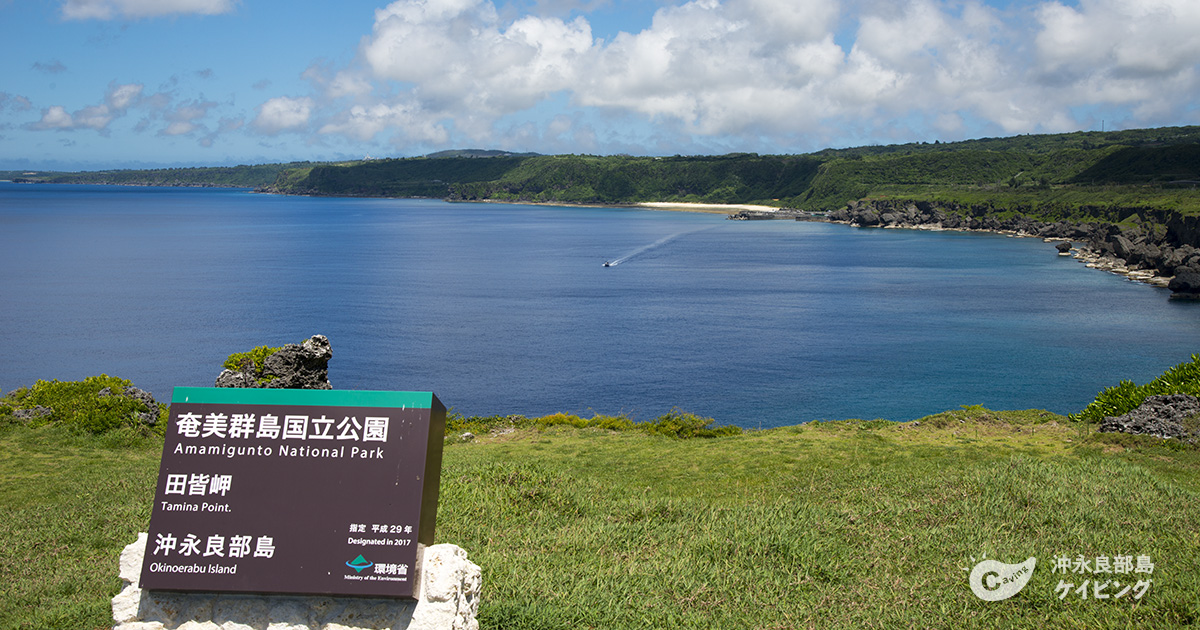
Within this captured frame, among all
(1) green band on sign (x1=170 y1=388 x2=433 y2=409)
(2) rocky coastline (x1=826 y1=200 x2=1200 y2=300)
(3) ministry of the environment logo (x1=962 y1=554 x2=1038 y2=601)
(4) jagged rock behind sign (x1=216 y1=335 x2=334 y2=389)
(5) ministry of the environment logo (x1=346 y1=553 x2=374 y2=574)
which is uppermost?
(2) rocky coastline (x1=826 y1=200 x2=1200 y2=300)

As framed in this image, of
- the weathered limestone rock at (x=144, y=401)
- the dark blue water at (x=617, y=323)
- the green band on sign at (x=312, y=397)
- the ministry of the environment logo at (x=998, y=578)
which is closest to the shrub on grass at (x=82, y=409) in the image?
the weathered limestone rock at (x=144, y=401)

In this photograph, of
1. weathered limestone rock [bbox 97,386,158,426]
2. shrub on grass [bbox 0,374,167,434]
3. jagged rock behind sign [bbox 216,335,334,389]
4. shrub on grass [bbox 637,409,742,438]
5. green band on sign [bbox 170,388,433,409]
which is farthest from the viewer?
shrub on grass [bbox 637,409,742,438]

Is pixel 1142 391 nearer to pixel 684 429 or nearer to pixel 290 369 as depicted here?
pixel 684 429

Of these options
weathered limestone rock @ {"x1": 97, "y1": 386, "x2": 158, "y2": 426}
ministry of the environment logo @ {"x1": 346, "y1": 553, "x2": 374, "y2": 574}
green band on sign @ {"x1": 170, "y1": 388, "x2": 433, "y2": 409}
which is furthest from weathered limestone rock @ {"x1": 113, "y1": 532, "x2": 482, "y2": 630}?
weathered limestone rock @ {"x1": 97, "y1": 386, "x2": 158, "y2": 426}

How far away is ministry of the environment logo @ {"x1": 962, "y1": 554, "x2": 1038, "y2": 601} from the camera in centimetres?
977

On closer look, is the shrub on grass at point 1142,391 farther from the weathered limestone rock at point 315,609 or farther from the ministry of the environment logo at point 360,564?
the ministry of the environment logo at point 360,564

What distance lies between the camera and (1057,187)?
167m

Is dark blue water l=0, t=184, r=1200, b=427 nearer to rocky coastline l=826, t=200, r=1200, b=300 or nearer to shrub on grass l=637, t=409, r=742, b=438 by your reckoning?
rocky coastline l=826, t=200, r=1200, b=300

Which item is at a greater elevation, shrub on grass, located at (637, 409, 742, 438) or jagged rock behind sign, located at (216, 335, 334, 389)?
jagged rock behind sign, located at (216, 335, 334, 389)

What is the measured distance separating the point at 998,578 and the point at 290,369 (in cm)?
1810

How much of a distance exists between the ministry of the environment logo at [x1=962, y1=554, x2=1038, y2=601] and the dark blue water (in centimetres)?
2920

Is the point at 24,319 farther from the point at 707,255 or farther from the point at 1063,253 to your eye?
the point at 1063,253

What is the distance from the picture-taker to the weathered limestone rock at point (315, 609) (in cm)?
730

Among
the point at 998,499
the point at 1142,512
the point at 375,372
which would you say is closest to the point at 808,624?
the point at 998,499
